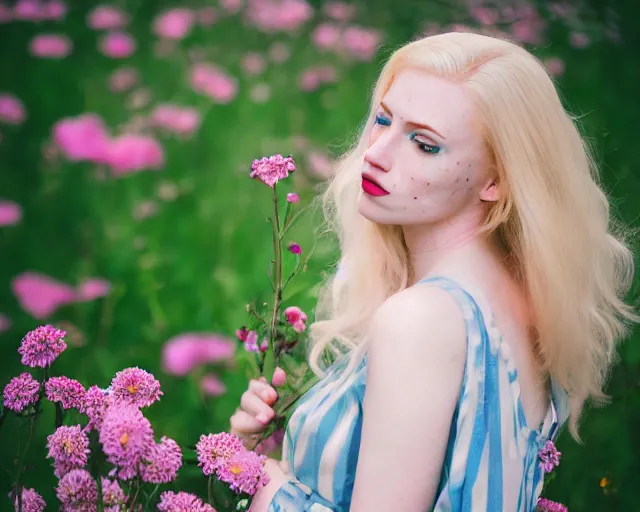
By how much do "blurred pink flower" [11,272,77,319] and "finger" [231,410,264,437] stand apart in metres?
0.59

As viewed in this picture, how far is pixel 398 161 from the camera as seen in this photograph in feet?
3.10

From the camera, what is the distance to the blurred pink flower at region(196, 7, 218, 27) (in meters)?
1.95

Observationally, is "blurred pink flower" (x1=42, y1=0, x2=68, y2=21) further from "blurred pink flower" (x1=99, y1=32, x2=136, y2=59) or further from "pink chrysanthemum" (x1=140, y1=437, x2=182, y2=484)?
"pink chrysanthemum" (x1=140, y1=437, x2=182, y2=484)

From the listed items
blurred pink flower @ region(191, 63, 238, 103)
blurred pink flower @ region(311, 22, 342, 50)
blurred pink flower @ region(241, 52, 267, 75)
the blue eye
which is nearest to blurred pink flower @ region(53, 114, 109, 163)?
blurred pink flower @ region(191, 63, 238, 103)

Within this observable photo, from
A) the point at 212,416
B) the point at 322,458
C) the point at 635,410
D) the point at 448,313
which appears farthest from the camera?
the point at 635,410

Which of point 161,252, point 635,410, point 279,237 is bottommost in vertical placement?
point 635,410

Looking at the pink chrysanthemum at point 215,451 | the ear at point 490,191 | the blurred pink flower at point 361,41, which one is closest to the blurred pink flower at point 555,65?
the blurred pink flower at point 361,41

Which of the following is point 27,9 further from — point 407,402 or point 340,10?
point 407,402

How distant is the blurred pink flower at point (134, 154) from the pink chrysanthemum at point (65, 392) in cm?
80

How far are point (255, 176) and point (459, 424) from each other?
14.7 inches

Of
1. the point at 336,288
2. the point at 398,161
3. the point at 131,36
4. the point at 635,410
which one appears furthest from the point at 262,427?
the point at 131,36

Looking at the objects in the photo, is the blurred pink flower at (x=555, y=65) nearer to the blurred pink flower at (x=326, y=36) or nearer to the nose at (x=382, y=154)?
the blurred pink flower at (x=326, y=36)

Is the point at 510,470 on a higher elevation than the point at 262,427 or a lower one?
higher

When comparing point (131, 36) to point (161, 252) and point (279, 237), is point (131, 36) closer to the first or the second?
point (161, 252)
